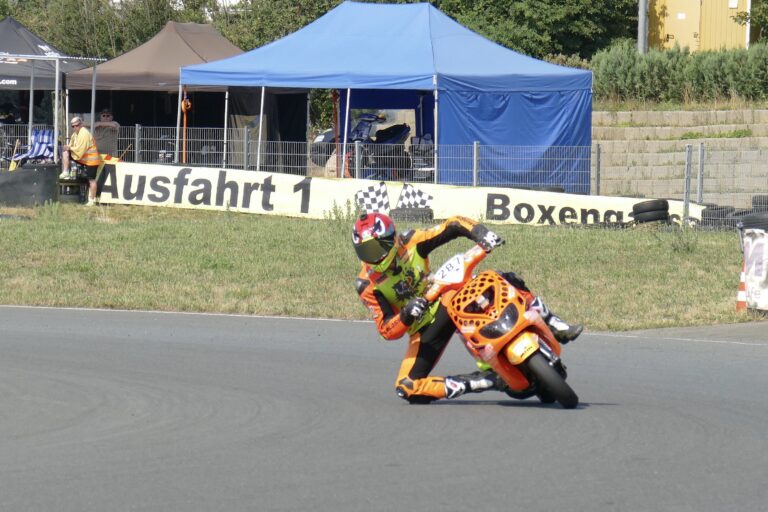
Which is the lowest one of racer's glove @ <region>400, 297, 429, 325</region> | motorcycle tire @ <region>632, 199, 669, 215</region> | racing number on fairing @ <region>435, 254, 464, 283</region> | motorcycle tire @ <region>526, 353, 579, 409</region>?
motorcycle tire @ <region>526, 353, 579, 409</region>

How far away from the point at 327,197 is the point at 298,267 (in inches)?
200

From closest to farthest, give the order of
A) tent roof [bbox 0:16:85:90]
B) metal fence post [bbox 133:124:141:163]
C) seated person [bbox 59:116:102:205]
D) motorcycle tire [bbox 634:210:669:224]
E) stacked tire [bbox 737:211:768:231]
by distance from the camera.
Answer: stacked tire [bbox 737:211:768:231]
motorcycle tire [bbox 634:210:669:224]
seated person [bbox 59:116:102:205]
metal fence post [bbox 133:124:141:163]
tent roof [bbox 0:16:85:90]

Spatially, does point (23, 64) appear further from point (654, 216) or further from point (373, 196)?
point (654, 216)

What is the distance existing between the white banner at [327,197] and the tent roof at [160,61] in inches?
337

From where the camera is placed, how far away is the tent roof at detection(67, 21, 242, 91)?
1216 inches

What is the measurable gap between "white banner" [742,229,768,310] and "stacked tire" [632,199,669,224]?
19.6 feet

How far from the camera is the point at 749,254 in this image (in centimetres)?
1273

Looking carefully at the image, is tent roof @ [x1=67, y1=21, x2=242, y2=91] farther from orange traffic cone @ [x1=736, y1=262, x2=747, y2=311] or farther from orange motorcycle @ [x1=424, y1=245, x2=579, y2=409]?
orange motorcycle @ [x1=424, y1=245, x2=579, y2=409]

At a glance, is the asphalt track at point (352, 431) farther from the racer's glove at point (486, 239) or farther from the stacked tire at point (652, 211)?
the stacked tire at point (652, 211)

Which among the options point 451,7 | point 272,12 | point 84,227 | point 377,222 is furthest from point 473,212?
point 272,12

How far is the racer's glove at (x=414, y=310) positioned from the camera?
7.69 metres

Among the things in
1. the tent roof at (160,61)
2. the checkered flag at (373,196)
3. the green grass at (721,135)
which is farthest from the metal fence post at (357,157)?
the green grass at (721,135)

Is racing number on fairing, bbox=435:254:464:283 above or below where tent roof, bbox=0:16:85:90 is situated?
below

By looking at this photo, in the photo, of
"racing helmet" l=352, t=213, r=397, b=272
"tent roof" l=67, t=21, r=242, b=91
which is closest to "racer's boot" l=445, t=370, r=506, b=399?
"racing helmet" l=352, t=213, r=397, b=272
